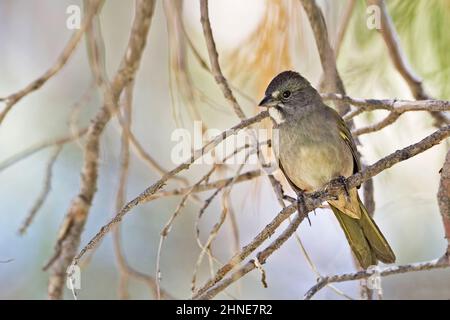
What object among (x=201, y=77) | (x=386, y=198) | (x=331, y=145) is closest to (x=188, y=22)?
(x=201, y=77)

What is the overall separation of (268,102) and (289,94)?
0.16 metres

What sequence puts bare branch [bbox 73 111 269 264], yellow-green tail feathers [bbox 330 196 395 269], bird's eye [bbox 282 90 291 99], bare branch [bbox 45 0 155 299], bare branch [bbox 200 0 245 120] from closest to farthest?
bare branch [bbox 73 111 269 264] < bare branch [bbox 200 0 245 120] < bare branch [bbox 45 0 155 299] < yellow-green tail feathers [bbox 330 196 395 269] < bird's eye [bbox 282 90 291 99]

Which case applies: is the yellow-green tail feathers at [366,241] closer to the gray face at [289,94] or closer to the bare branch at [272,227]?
the gray face at [289,94]

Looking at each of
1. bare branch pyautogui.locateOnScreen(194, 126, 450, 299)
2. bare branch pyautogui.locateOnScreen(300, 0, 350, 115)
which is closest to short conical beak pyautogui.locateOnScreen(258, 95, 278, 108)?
bare branch pyautogui.locateOnScreen(300, 0, 350, 115)

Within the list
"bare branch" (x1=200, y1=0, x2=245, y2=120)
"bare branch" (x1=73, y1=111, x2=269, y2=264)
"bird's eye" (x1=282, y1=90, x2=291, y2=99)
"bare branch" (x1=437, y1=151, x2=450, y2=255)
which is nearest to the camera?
"bare branch" (x1=73, y1=111, x2=269, y2=264)

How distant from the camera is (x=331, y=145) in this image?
3555 mm

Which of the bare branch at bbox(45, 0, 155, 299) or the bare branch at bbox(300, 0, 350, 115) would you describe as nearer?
the bare branch at bbox(300, 0, 350, 115)

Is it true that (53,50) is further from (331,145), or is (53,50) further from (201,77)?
(331,145)

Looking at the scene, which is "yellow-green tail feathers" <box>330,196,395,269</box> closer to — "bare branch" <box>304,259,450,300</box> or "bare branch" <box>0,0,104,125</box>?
"bare branch" <box>304,259,450,300</box>

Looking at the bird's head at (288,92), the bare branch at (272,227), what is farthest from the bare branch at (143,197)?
the bird's head at (288,92)

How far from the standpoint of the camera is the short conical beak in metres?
3.53

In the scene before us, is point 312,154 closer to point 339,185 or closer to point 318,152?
point 318,152

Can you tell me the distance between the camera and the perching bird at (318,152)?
11.4 ft

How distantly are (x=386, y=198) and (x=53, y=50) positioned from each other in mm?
2571
